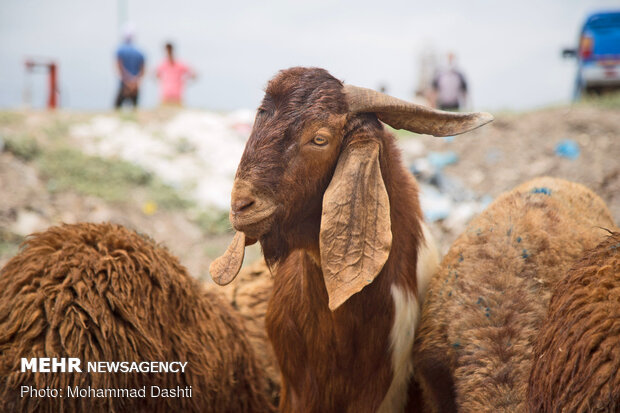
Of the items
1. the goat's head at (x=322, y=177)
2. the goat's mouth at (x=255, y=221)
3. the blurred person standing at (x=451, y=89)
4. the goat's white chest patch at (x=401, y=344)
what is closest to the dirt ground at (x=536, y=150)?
the blurred person standing at (x=451, y=89)

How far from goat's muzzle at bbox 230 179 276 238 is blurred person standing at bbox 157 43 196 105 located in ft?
35.2

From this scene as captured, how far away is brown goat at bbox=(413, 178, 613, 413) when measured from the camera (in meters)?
3.07

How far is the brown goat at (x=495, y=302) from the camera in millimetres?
3074

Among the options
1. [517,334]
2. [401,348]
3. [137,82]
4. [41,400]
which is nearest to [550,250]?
[517,334]

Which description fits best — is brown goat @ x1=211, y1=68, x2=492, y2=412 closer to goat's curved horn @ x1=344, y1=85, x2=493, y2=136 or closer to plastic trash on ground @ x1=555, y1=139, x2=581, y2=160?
goat's curved horn @ x1=344, y1=85, x2=493, y2=136

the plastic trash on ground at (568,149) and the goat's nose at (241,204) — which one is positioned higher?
the goat's nose at (241,204)

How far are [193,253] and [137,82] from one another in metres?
5.96

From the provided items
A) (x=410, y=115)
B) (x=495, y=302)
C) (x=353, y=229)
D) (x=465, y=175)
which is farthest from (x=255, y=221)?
(x=465, y=175)

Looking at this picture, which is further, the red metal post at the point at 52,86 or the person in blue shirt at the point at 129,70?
the red metal post at the point at 52,86

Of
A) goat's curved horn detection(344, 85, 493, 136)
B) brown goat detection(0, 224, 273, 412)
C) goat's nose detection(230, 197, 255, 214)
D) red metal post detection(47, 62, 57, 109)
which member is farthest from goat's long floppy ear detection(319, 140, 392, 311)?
red metal post detection(47, 62, 57, 109)

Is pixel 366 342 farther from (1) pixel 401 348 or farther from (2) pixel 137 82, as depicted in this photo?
(2) pixel 137 82

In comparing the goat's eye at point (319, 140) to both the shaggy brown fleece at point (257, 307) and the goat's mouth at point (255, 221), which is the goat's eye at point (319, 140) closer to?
the goat's mouth at point (255, 221)

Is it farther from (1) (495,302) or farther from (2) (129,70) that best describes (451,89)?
(1) (495,302)

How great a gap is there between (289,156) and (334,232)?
1.32 feet
